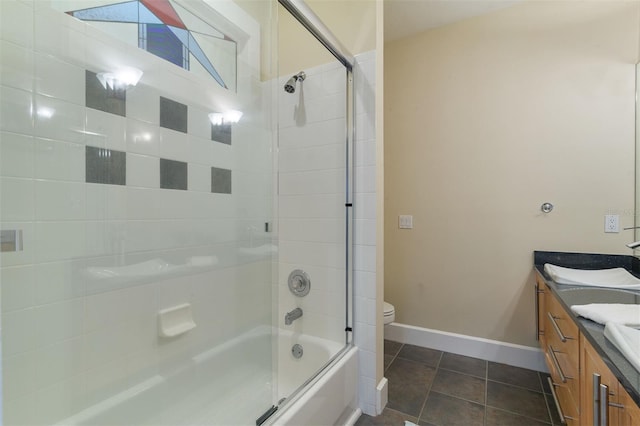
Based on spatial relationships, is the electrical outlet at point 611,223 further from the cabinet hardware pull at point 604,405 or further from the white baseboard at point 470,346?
the cabinet hardware pull at point 604,405

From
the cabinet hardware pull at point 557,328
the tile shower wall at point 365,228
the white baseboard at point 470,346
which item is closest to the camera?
the cabinet hardware pull at point 557,328

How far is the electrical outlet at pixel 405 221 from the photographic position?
2598mm

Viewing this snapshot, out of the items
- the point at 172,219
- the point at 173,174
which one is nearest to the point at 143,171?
the point at 173,174

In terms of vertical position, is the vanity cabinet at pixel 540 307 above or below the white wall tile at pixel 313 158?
below

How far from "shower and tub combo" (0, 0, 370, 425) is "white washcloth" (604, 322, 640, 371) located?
1.09 m

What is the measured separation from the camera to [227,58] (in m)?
1.83

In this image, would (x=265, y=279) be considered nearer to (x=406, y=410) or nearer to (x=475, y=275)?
(x=406, y=410)

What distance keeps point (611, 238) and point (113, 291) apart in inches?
118

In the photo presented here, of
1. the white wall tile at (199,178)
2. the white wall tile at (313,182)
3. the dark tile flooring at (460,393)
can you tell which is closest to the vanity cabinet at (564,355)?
the dark tile flooring at (460,393)

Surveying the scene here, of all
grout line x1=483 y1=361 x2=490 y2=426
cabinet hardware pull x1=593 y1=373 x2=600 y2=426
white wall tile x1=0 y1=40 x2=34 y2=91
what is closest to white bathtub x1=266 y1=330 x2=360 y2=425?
grout line x1=483 y1=361 x2=490 y2=426

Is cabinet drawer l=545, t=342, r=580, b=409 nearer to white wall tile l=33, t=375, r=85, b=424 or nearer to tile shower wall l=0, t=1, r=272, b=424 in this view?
tile shower wall l=0, t=1, r=272, b=424

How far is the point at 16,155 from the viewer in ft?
3.32

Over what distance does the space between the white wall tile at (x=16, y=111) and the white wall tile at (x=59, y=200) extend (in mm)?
193

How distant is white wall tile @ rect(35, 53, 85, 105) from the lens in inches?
42.4
